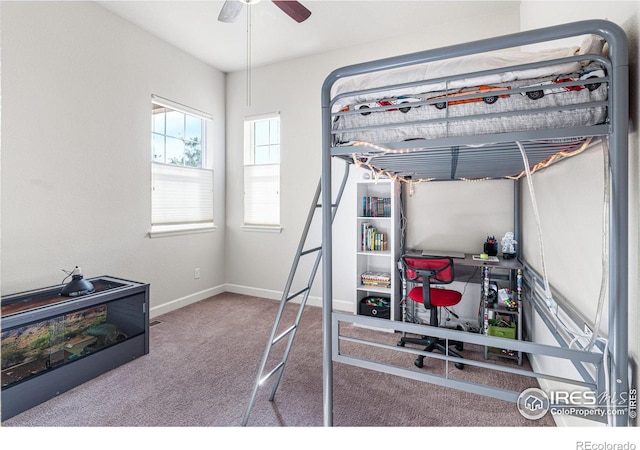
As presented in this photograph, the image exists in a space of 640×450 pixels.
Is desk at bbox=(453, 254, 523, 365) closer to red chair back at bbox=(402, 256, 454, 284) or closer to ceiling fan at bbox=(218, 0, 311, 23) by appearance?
red chair back at bbox=(402, 256, 454, 284)

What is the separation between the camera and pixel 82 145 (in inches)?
104

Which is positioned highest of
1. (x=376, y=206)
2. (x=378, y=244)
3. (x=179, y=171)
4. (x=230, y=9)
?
(x=230, y=9)

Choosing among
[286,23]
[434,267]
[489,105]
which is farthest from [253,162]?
[489,105]

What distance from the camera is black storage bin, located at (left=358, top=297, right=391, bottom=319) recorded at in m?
2.99

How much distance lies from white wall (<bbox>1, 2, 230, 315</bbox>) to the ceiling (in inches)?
9.9

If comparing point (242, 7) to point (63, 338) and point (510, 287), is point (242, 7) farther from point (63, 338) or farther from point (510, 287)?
point (510, 287)

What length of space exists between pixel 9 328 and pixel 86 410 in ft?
2.13

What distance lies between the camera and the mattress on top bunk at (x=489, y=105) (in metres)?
0.94

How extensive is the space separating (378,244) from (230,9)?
2.32m

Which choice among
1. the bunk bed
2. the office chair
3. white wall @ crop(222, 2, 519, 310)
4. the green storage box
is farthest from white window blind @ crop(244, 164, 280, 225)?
the bunk bed

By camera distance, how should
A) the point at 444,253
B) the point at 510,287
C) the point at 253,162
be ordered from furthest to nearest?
the point at 253,162 → the point at 444,253 → the point at 510,287

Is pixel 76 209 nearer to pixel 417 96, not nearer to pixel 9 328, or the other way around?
pixel 9 328

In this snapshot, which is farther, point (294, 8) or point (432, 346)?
point (432, 346)

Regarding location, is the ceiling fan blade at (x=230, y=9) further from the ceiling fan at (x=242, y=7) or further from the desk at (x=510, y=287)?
the desk at (x=510, y=287)
